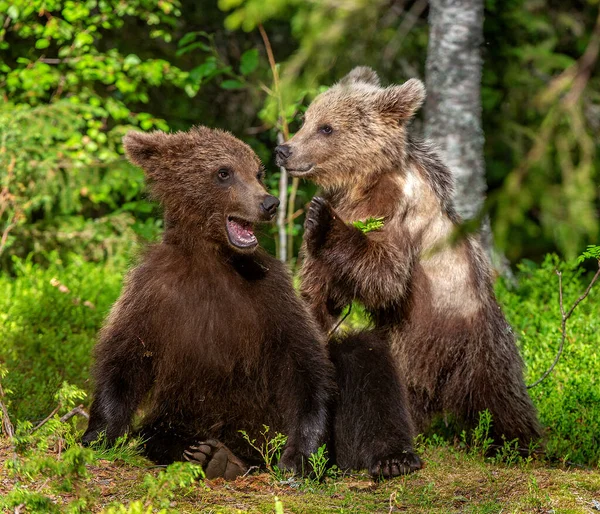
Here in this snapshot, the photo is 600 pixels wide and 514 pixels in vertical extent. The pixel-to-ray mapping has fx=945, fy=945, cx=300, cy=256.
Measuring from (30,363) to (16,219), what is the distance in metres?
2.64

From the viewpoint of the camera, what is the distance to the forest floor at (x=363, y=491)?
179 inches

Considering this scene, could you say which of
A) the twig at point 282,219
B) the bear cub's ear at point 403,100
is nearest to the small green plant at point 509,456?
the bear cub's ear at point 403,100

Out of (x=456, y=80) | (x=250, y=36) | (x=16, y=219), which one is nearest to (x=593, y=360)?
(x=456, y=80)

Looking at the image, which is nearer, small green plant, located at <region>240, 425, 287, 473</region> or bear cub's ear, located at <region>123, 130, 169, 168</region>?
small green plant, located at <region>240, 425, 287, 473</region>

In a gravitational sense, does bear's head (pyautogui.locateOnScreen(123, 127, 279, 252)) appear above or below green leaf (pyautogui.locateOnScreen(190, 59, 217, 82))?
below

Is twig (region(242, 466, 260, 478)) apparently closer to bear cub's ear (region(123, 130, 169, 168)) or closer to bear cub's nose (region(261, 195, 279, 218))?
bear cub's nose (region(261, 195, 279, 218))

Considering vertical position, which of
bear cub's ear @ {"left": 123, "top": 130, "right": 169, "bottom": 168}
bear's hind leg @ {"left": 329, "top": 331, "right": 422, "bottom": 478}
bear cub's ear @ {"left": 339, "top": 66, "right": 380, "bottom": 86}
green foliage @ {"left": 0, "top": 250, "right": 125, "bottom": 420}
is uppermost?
bear cub's ear @ {"left": 339, "top": 66, "right": 380, "bottom": 86}

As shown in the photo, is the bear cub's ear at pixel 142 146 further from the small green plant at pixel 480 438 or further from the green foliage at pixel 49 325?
the small green plant at pixel 480 438

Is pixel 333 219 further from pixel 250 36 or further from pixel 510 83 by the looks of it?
pixel 250 36

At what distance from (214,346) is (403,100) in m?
2.22

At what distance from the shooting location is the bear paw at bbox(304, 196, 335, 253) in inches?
228

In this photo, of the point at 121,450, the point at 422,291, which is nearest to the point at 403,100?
the point at 422,291

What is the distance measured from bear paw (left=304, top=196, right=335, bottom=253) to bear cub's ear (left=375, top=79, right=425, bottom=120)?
40.6 inches

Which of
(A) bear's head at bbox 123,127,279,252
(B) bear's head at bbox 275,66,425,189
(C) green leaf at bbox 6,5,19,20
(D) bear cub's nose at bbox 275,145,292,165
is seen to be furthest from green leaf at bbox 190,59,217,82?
(A) bear's head at bbox 123,127,279,252
